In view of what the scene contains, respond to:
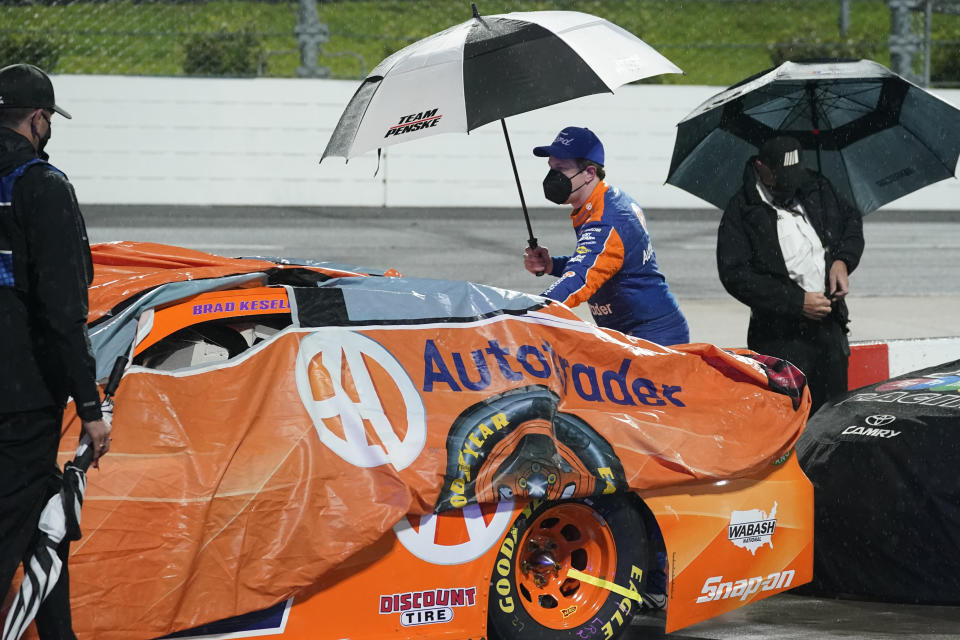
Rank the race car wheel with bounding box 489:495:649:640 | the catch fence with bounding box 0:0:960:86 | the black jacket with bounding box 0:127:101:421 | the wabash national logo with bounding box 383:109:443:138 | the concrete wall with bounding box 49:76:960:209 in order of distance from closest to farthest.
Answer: the black jacket with bounding box 0:127:101:421
the race car wheel with bounding box 489:495:649:640
the wabash national logo with bounding box 383:109:443:138
the concrete wall with bounding box 49:76:960:209
the catch fence with bounding box 0:0:960:86

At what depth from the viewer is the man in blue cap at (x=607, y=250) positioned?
16.8 ft

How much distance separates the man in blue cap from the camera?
5.12 metres

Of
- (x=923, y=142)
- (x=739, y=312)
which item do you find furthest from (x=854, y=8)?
(x=923, y=142)

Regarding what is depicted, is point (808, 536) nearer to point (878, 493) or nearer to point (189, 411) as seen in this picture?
point (878, 493)

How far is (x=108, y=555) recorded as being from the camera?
3.47m

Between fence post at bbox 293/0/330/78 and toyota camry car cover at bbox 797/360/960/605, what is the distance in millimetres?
14778

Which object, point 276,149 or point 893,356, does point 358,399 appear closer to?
point 893,356

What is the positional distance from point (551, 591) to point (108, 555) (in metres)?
1.43

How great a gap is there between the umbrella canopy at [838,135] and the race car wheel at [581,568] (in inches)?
96.8

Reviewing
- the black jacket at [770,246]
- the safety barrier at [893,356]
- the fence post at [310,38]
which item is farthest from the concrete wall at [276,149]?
the black jacket at [770,246]

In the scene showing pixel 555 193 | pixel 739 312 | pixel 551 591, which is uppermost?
pixel 555 193

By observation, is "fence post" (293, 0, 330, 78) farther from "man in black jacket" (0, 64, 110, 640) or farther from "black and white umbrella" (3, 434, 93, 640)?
"black and white umbrella" (3, 434, 93, 640)

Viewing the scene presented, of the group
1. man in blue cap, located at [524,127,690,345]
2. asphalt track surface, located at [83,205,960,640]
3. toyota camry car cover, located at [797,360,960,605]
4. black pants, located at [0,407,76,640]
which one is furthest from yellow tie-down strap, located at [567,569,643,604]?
asphalt track surface, located at [83,205,960,640]

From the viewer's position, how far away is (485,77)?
4914 millimetres
